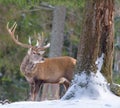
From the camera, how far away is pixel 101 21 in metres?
9.72

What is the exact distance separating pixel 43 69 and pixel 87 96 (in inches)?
179

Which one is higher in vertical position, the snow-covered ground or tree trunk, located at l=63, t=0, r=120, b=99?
tree trunk, located at l=63, t=0, r=120, b=99

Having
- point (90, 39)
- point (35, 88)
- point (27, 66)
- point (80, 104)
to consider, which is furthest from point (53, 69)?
point (80, 104)

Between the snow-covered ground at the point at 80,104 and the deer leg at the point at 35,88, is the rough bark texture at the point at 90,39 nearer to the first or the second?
the snow-covered ground at the point at 80,104

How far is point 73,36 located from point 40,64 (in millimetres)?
9136

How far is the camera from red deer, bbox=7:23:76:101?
1353 centimetres

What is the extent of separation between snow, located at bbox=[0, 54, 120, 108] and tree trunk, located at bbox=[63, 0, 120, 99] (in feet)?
0.07

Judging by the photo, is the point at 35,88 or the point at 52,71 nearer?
the point at 35,88

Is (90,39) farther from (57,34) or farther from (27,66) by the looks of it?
(57,34)

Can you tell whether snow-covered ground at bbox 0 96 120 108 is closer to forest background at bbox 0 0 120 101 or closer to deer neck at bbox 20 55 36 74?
deer neck at bbox 20 55 36 74

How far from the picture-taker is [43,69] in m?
13.8

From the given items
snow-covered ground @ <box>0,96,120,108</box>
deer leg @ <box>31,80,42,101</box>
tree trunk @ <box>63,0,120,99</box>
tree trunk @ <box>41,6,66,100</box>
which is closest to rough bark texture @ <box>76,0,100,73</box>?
tree trunk @ <box>63,0,120,99</box>

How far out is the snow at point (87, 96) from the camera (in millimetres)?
8680

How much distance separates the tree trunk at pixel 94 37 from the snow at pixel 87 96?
0.02 m
